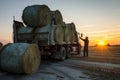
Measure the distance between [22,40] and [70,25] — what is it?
15.7 ft

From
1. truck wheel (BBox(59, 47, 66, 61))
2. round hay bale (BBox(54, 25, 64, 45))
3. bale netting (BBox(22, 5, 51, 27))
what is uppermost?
bale netting (BBox(22, 5, 51, 27))

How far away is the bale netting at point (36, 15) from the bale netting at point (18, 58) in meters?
4.29

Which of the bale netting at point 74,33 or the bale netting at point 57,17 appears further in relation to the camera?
the bale netting at point 74,33

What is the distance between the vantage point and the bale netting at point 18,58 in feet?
27.9

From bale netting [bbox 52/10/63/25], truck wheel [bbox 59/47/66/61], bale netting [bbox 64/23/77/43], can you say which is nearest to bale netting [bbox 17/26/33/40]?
bale netting [bbox 52/10/63/25]

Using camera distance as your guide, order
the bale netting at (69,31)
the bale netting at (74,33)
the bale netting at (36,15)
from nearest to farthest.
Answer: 1. the bale netting at (36,15)
2. the bale netting at (69,31)
3. the bale netting at (74,33)

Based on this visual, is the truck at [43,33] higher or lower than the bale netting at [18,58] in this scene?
higher

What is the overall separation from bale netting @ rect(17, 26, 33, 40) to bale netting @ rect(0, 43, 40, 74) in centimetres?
431

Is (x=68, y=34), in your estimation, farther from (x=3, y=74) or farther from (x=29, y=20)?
(x=3, y=74)

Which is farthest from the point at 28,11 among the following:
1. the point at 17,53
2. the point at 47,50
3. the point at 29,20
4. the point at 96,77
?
the point at 96,77

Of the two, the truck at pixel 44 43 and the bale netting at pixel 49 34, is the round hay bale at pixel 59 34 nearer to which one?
the bale netting at pixel 49 34

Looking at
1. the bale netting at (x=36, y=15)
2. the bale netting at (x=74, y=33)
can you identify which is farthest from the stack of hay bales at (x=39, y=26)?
the bale netting at (x=74, y=33)

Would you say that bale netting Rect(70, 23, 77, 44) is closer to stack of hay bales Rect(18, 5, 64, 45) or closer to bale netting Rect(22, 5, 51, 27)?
stack of hay bales Rect(18, 5, 64, 45)

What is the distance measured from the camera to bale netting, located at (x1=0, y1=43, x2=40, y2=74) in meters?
8.50
